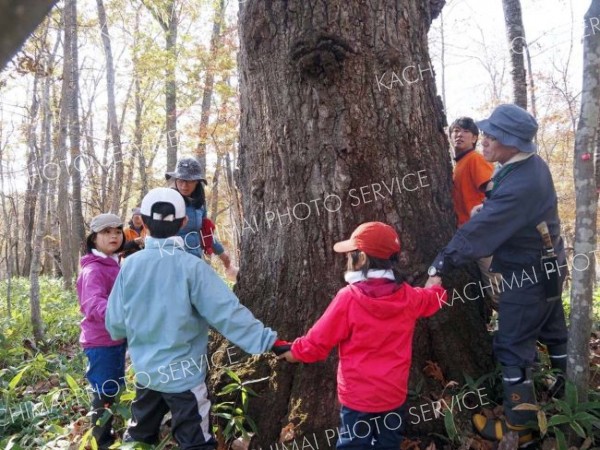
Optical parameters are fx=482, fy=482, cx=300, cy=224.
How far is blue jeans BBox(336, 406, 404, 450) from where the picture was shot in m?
2.71

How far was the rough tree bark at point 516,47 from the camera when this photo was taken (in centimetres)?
667

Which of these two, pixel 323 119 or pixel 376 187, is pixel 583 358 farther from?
pixel 323 119

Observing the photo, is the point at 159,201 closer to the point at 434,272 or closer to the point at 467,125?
the point at 434,272

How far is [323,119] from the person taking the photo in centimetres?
326

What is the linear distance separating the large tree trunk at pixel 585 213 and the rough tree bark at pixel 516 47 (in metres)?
4.10

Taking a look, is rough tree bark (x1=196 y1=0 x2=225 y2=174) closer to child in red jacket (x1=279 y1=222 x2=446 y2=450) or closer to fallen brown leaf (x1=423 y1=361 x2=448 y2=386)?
fallen brown leaf (x1=423 y1=361 x2=448 y2=386)

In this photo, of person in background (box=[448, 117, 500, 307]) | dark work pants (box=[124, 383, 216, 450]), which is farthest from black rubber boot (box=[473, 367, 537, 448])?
dark work pants (box=[124, 383, 216, 450])

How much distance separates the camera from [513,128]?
298cm

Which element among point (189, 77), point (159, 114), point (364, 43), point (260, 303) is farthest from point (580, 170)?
point (159, 114)

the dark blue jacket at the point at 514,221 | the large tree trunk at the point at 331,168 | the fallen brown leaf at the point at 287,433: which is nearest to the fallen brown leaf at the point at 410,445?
the large tree trunk at the point at 331,168

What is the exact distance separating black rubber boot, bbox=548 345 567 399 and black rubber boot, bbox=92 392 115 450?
302 centimetres

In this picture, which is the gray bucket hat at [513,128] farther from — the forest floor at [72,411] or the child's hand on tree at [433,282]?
the forest floor at [72,411]

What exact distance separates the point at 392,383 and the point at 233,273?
2.59m

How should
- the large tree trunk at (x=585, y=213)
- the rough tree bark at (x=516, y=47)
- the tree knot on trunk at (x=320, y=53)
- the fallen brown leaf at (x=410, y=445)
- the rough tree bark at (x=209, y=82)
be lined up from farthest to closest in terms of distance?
the rough tree bark at (x=209, y=82)
the rough tree bark at (x=516, y=47)
the tree knot on trunk at (x=320, y=53)
the fallen brown leaf at (x=410, y=445)
the large tree trunk at (x=585, y=213)
